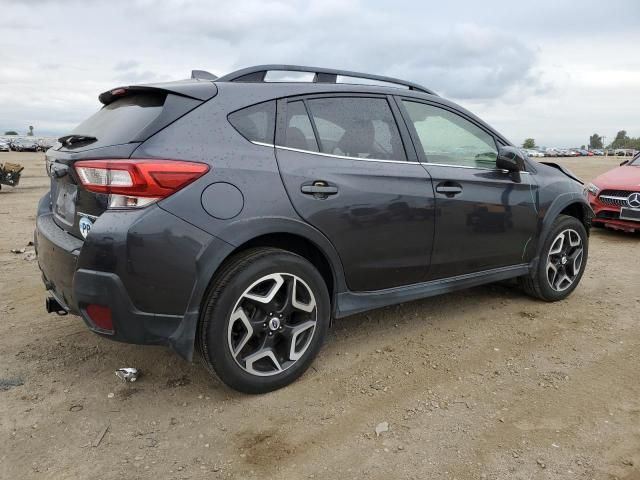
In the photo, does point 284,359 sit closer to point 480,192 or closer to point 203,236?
point 203,236

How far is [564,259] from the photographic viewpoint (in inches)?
183

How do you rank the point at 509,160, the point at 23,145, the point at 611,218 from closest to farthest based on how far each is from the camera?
1. the point at 509,160
2. the point at 611,218
3. the point at 23,145

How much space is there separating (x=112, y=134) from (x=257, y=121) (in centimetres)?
77

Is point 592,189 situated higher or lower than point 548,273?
higher

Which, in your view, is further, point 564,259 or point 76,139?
point 564,259

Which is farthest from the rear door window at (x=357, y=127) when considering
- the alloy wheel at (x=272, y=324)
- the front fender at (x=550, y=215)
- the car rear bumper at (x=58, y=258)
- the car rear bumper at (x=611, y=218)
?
the car rear bumper at (x=611, y=218)

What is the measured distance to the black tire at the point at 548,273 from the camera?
446 cm

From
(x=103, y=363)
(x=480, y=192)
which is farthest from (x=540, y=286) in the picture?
(x=103, y=363)

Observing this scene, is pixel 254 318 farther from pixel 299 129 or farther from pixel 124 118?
pixel 124 118

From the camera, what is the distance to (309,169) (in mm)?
3033

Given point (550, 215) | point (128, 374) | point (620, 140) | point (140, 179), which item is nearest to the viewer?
point (140, 179)

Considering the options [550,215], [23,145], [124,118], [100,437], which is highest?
[124,118]

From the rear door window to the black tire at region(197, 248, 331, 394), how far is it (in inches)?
29.7

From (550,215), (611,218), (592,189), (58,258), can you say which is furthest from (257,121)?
(592,189)
